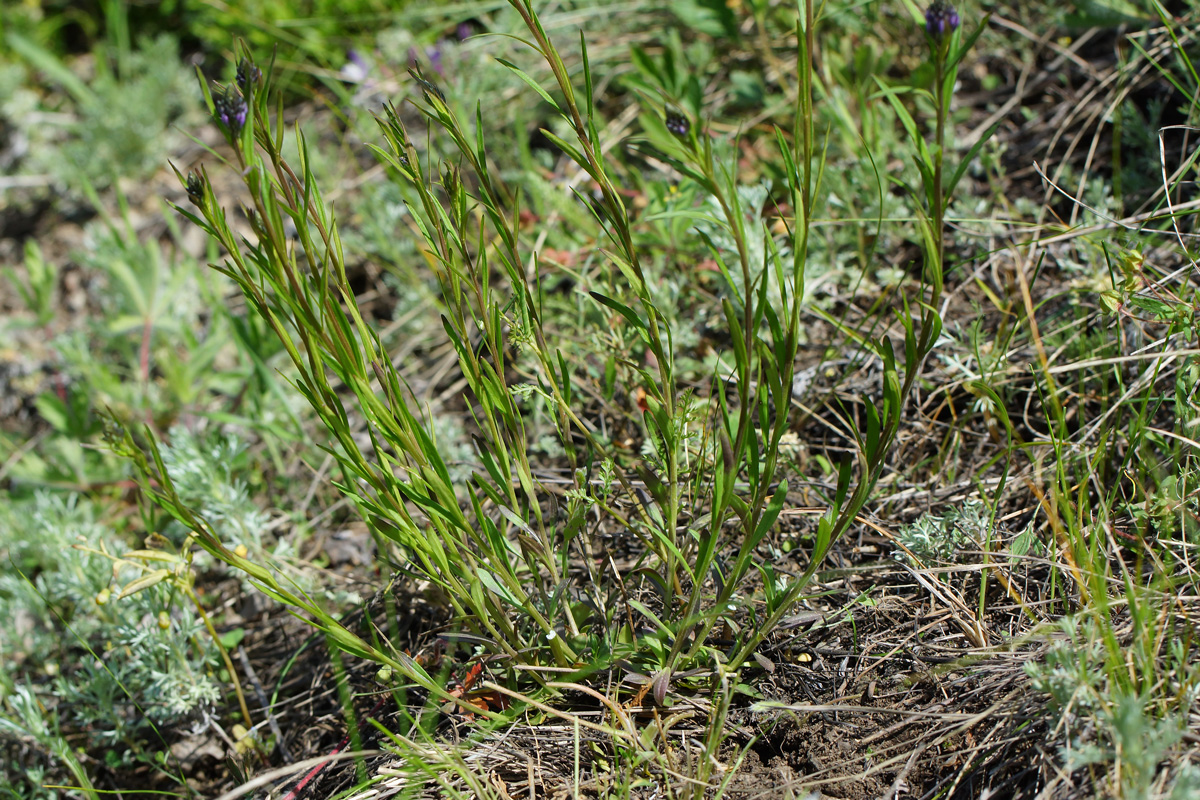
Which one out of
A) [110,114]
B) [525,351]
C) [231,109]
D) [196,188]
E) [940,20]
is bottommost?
[110,114]

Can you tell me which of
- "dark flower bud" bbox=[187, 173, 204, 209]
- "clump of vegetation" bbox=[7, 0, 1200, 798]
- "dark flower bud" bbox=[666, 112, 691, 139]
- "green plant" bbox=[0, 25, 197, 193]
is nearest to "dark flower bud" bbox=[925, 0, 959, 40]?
"clump of vegetation" bbox=[7, 0, 1200, 798]

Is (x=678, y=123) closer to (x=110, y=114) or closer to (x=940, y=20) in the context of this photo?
(x=940, y=20)

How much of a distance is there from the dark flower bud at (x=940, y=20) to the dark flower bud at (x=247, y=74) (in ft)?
2.75

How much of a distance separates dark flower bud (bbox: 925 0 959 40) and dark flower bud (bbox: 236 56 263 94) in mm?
837

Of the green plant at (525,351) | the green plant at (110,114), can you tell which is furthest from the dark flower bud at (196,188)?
the green plant at (110,114)

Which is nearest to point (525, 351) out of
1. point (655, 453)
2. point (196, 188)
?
point (655, 453)

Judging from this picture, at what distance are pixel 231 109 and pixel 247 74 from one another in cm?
6

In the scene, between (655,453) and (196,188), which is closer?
(196,188)

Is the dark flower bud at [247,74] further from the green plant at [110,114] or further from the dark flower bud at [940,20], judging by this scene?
the green plant at [110,114]

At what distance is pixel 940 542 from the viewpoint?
158 cm

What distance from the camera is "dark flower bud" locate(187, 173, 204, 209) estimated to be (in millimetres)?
1067

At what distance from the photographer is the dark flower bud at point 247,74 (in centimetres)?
102

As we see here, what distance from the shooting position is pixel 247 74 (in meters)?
1.03

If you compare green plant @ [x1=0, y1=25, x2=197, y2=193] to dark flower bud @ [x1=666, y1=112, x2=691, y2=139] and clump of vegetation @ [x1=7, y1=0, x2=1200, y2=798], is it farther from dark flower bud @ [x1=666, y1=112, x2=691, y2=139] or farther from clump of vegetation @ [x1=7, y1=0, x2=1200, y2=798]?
dark flower bud @ [x1=666, y1=112, x2=691, y2=139]
